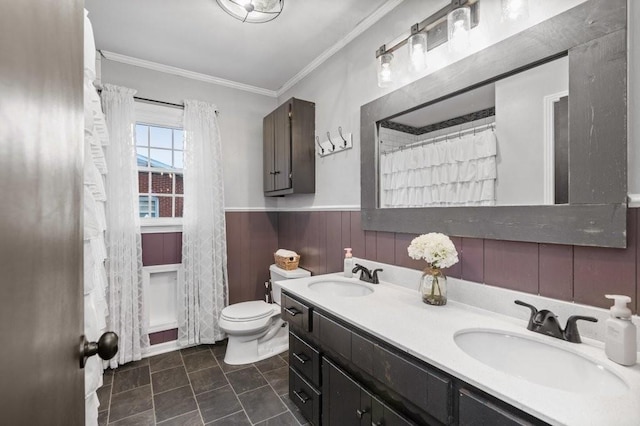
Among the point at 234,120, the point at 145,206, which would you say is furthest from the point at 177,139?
the point at 145,206

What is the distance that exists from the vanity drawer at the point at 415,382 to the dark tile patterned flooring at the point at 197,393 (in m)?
1.00

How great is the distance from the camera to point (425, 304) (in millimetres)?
1440

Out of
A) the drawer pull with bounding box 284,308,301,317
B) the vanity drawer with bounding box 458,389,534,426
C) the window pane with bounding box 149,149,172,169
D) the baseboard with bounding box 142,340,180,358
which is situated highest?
the window pane with bounding box 149,149,172,169

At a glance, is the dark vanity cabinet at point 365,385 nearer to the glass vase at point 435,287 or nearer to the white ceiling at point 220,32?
the glass vase at point 435,287

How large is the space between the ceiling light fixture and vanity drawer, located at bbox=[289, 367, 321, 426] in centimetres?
235

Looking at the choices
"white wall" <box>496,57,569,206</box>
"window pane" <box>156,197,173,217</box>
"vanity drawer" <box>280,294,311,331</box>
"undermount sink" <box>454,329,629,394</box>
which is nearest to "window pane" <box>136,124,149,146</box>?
"window pane" <box>156,197,173,217</box>

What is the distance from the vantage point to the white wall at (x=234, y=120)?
8.82 feet

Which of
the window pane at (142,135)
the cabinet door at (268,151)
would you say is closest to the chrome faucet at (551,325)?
the cabinet door at (268,151)

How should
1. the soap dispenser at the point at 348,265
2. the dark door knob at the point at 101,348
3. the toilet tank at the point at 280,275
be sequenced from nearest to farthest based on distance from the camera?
the dark door knob at the point at 101,348 → the soap dispenser at the point at 348,265 → the toilet tank at the point at 280,275

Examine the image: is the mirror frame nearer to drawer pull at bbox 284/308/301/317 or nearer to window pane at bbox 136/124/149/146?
drawer pull at bbox 284/308/301/317

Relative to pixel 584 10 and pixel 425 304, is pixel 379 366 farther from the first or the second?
pixel 584 10

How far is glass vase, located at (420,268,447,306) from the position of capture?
1.42 meters

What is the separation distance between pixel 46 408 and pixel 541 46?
5.74ft

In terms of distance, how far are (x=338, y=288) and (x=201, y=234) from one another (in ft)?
4.91
